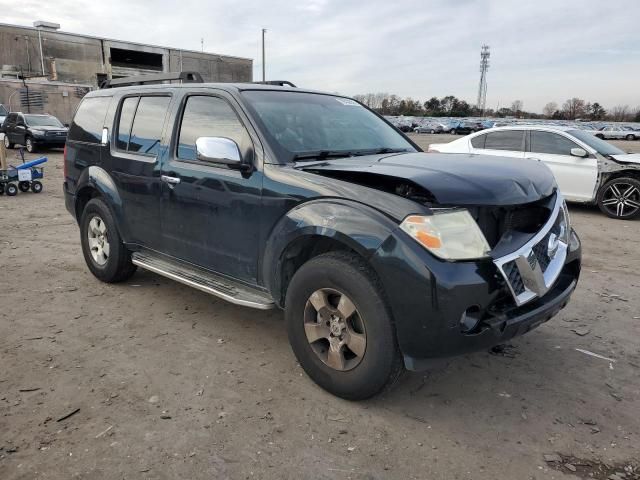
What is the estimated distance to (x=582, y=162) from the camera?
9023mm

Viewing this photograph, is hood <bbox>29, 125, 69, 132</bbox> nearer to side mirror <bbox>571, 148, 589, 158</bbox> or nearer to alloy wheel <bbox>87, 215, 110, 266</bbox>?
alloy wheel <bbox>87, 215, 110, 266</bbox>

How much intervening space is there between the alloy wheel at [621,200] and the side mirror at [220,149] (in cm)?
792

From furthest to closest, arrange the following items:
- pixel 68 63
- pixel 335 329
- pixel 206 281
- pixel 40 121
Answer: pixel 68 63
pixel 40 121
pixel 206 281
pixel 335 329

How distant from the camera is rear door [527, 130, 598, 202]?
901 centimetres

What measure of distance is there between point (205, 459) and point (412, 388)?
1372 millimetres

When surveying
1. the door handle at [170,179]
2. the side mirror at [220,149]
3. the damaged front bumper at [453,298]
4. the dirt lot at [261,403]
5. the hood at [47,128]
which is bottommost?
the dirt lot at [261,403]

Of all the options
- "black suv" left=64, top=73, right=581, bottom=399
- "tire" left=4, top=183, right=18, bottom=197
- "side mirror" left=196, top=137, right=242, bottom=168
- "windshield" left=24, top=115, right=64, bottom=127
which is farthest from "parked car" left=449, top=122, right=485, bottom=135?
"side mirror" left=196, top=137, right=242, bottom=168

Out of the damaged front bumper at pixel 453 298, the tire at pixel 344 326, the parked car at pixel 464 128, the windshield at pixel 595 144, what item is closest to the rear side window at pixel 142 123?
the tire at pixel 344 326

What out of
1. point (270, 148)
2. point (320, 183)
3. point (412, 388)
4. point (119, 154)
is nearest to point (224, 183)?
point (270, 148)

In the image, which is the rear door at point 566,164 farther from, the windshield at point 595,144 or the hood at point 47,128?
the hood at point 47,128

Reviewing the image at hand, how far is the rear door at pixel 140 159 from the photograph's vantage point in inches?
166

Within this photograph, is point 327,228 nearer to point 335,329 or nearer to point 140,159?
point 335,329

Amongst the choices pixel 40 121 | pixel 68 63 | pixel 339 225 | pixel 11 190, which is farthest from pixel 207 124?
pixel 68 63

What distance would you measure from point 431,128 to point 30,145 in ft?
154
